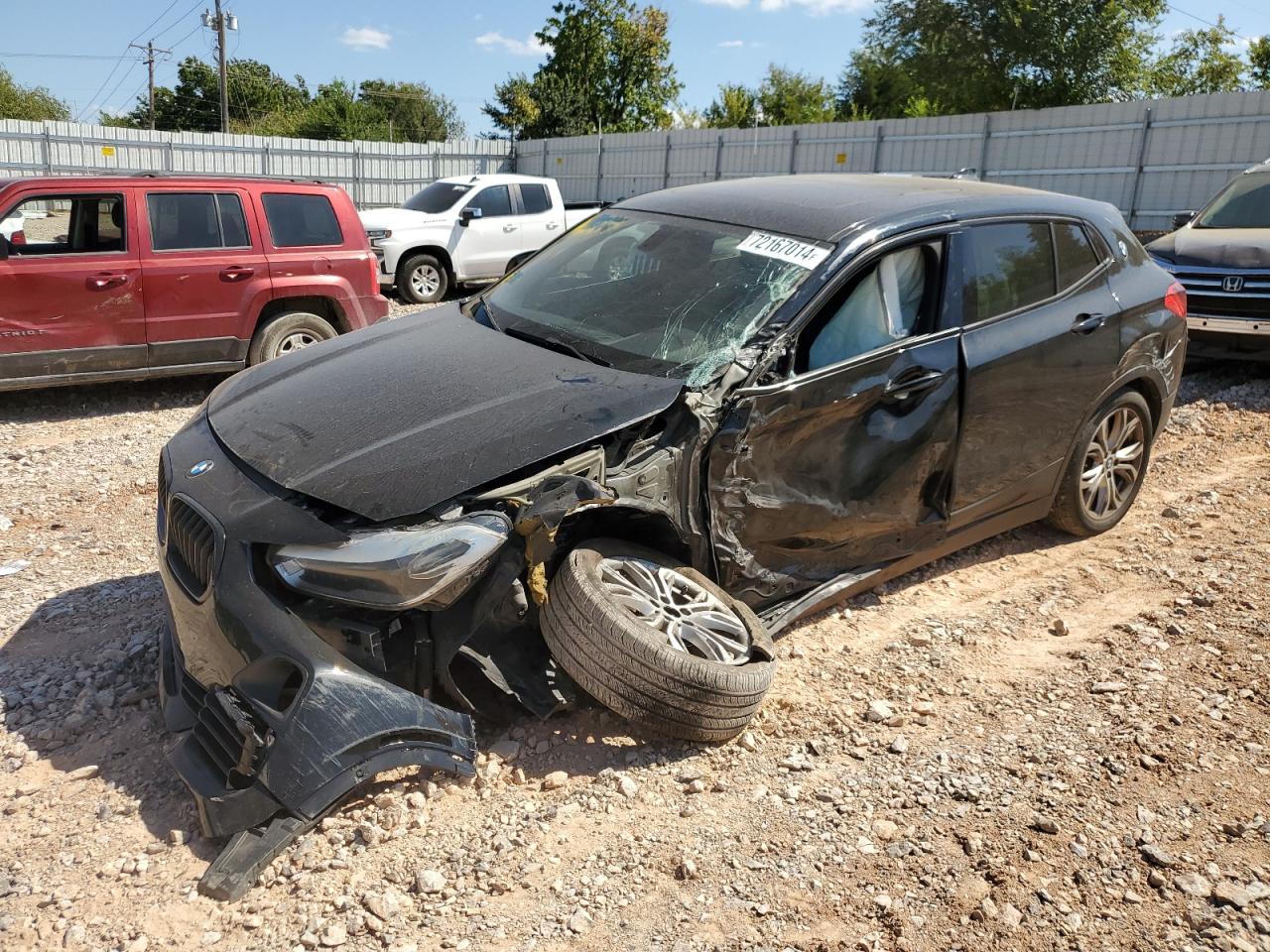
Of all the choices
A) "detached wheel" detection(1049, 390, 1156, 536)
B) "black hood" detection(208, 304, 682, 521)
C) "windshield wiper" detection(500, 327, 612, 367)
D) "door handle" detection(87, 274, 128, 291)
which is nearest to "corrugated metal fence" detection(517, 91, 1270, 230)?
"door handle" detection(87, 274, 128, 291)

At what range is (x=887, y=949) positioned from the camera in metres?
2.50

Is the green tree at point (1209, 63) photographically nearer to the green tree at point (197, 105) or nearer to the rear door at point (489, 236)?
the rear door at point (489, 236)

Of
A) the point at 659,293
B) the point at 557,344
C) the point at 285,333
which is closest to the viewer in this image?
the point at 557,344

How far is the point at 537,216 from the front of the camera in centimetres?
1505

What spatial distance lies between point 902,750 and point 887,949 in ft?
3.08

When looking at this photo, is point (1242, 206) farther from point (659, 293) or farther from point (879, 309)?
point (659, 293)

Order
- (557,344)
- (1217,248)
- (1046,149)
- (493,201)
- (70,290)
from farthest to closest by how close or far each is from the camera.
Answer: (1046,149) < (493,201) < (1217,248) < (70,290) < (557,344)

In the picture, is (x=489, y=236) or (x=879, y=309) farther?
(x=489, y=236)

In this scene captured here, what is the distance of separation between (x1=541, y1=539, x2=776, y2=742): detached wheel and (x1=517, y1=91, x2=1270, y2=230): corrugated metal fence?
43.7 feet

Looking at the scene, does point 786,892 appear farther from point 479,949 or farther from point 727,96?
point 727,96

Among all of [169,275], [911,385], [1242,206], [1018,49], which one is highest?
[1018,49]

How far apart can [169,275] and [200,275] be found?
232 millimetres

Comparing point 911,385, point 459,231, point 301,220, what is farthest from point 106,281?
point 459,231

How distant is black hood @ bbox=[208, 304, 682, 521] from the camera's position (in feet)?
9.52
